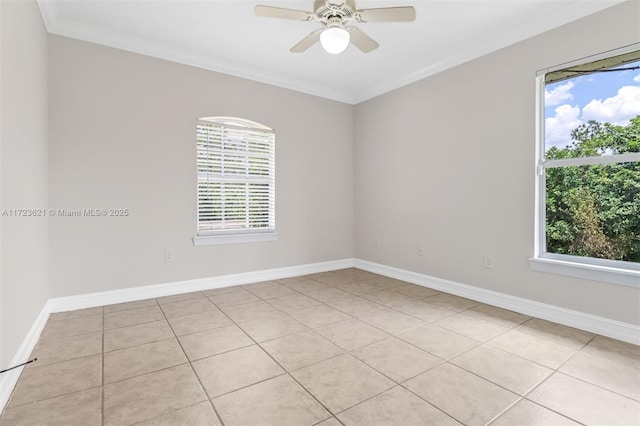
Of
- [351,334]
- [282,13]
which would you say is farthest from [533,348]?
[282,13]

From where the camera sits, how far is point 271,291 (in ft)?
12.2

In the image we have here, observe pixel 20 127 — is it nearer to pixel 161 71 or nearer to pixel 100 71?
pixel 100 71

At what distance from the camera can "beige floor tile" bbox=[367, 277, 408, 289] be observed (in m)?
3.99

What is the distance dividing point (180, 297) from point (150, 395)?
6.10ft

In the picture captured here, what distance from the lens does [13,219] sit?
1.90 metres

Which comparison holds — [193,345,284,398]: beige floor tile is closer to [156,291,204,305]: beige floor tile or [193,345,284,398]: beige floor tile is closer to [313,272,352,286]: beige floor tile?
[156,291,204,305]: beige floor tile

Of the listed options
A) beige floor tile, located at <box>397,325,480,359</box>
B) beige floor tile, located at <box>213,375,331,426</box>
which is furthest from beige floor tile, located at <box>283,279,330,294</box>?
beige floor tile, located at <box>213,375,331,426</box>

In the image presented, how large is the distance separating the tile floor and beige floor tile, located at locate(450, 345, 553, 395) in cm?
1

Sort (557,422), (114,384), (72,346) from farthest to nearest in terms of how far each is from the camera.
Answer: (72,346)
(114,384)
(557,422)

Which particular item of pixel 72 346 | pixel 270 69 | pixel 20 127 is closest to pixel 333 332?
pixel 72 346

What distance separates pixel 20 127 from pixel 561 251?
4.31 m

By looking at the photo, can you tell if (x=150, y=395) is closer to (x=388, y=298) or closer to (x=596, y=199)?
(x=388, y=298)

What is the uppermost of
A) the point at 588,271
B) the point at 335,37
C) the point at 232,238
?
the point at 335,37

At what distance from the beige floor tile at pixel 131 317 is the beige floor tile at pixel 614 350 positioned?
11.3 feet
